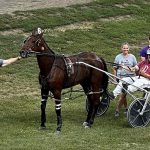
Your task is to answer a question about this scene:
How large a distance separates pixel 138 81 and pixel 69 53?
28.0ft

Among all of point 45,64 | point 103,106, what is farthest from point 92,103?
point 45,64

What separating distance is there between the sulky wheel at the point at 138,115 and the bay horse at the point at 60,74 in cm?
90

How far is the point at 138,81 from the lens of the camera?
1243 cm

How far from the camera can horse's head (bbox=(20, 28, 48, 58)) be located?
36.7 ft

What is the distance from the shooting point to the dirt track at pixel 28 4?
2686cm

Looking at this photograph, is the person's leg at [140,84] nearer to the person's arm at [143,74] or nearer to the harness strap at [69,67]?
the person's arm at [143,74]

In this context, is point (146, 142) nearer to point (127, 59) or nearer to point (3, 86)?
point (127, 59)

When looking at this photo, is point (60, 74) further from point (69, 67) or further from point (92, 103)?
point (92, 103)

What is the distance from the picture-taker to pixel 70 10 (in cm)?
2723

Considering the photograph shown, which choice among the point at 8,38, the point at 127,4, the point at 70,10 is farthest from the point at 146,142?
the point at 127,4

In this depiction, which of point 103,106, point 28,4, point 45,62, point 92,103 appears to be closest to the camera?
point 45,62

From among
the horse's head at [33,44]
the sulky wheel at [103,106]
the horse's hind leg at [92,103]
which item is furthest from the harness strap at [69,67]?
the sulky wheel at [103,106]

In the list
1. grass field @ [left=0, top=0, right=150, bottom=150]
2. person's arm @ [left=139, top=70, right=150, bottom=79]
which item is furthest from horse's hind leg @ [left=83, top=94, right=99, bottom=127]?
person's arm @ [left=139, top=70, right=150, bottom=79]

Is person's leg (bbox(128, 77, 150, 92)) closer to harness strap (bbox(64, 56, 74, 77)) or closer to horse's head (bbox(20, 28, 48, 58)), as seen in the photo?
harness strap (bbox(64, 56, 74, 77))
